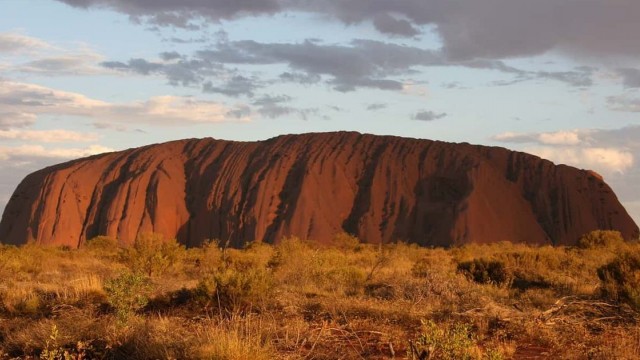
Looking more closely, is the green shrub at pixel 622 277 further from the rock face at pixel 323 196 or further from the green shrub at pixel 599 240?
the rock face at pixel 323 196

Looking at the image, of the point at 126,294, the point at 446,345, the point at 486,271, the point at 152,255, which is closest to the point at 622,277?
the point at 486,271

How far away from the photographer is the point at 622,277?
12.6 metres

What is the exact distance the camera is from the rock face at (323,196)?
4916 centimetres

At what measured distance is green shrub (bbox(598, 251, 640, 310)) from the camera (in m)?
11.0

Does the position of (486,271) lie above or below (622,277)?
below

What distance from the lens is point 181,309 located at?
10836 mm

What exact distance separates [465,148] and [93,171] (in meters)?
33.4

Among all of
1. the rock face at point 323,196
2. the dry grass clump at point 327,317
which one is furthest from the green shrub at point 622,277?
the rock face at point 323,196

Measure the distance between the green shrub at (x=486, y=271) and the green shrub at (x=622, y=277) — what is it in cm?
265

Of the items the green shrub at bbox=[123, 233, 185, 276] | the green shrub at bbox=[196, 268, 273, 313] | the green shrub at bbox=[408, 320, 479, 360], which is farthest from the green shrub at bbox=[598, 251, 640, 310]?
the green shrub at bbox=[123, 233, 185, 276]

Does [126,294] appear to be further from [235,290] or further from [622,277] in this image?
[622,277]

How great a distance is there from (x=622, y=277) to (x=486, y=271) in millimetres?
4069

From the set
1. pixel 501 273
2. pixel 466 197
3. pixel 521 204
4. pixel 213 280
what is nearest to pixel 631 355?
pixel 213 280

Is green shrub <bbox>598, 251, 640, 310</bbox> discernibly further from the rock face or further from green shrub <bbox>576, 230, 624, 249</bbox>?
the rock face
